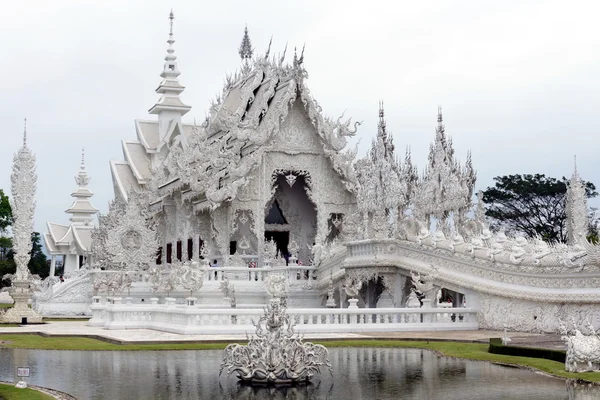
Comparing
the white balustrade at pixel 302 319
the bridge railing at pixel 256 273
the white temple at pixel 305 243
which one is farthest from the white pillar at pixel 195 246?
the white balustrade at pixel 302 319

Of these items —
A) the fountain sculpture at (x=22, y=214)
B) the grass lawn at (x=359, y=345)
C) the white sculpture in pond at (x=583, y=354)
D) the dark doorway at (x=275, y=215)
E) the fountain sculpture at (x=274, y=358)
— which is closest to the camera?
the fountain sculpture at (x=274, y=358)

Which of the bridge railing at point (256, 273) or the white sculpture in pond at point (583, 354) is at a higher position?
the bridge railing at point (256, 273)

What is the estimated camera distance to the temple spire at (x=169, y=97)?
4550 centimetres

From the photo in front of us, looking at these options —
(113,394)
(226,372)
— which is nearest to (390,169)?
(226,372)

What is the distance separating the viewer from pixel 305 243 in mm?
32750

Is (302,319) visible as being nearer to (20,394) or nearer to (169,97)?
(20,394)

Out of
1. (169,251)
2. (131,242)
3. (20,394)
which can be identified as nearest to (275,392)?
(20,394)

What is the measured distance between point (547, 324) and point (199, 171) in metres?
13.6

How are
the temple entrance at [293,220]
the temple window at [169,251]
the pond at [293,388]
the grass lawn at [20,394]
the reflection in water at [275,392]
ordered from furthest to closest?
the temple window at [169,251], the temple entrance at [293,220], the pond at [293,388], the reflection in water at [275,392], the grass lawn at [20,394]

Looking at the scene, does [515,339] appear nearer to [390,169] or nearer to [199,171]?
[390,169]

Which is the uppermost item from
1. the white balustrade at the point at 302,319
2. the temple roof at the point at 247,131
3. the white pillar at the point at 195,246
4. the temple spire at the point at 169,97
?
the temple spire at the point at 169,97

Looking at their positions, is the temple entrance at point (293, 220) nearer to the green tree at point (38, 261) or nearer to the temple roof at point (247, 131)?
the temple roof at point (247, 131)

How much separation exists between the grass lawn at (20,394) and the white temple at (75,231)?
3836 centimetres

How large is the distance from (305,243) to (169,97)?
16232mm
